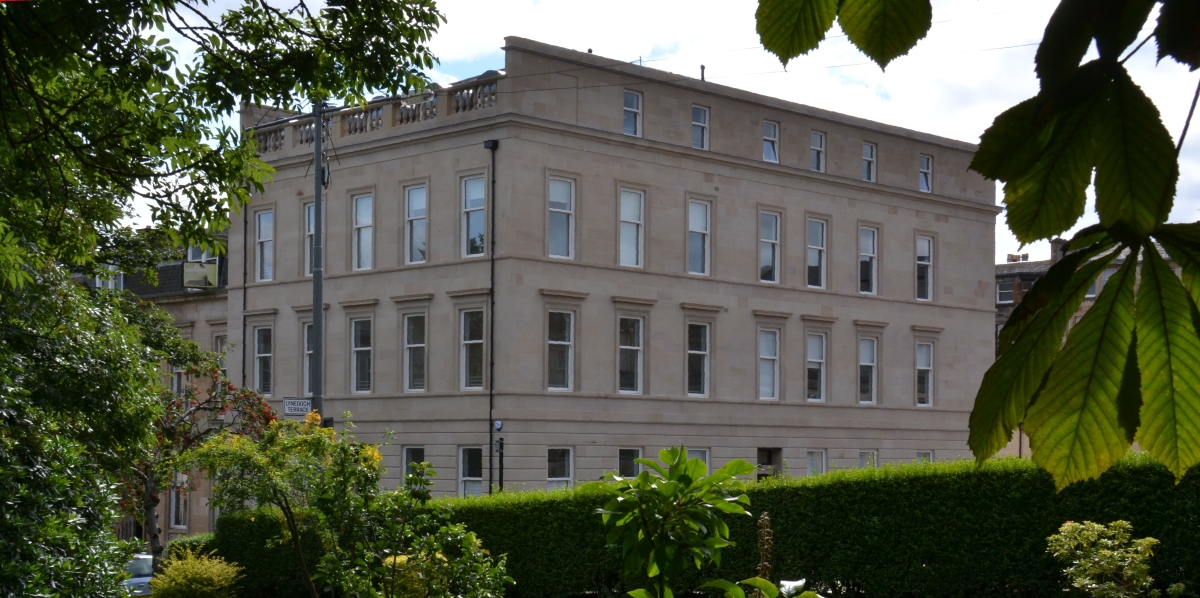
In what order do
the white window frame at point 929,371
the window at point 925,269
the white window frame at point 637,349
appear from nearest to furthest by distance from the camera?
1. the white window frame at point 637,349
2. the window at point 925,269
3. the white window frame at point 929,371

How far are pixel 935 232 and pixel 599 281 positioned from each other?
44.3 feet

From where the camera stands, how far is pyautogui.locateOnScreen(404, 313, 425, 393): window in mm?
34719

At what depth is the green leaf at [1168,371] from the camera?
103 centimetres

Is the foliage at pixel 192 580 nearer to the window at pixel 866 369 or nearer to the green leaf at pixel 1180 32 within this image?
the green leaf at pixel 1180 32

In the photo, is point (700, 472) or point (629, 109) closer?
point (700, 472)

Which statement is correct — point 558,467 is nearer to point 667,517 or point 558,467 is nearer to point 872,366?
point 872,366

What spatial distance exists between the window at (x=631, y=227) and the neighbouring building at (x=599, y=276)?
0.05m

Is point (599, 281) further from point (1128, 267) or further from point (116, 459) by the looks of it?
point (1128, 267)

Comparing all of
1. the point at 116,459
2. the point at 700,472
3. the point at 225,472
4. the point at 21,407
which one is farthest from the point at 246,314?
the point at 700,472

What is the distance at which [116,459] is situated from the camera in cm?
1321

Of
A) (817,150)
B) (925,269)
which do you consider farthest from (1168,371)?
(925,269)

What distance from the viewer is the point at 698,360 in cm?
3603

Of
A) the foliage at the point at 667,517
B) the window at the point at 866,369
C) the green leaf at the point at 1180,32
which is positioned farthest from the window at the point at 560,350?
the green leaf at the point at 1180,32

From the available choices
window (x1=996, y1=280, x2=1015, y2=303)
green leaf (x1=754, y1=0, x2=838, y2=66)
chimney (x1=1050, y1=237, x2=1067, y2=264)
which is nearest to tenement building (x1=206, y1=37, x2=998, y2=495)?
window (x1=996, y1=280, x2=1015, y2=303)
